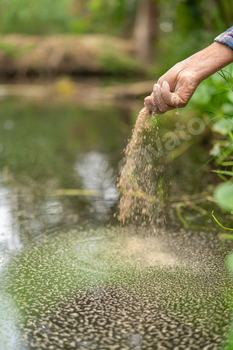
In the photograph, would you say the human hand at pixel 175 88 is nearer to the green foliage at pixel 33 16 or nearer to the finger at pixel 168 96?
the finger at pixel 168 96

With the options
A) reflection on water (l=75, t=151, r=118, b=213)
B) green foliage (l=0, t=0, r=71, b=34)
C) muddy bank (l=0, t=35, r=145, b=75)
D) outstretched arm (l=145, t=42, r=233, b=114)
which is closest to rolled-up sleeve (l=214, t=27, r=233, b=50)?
outstretched arm (l=145, t=42, r=233, b=114)

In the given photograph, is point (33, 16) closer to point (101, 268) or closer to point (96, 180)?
point (96, 180)

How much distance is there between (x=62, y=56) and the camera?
31.4 feet

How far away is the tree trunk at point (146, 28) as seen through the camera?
9.71 metres

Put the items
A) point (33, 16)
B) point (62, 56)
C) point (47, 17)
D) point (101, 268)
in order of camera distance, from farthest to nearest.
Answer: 1. point (47, 17)
2. point (33, 16)
3. point (62, 56)
4. point (101, 268)

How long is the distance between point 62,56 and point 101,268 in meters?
9.05

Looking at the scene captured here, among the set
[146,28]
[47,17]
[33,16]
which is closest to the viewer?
[146,28]

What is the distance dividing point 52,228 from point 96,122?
2.97 meters

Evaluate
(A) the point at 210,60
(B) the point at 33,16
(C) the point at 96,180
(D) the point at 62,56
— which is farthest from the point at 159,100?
(B) the point at 33,16

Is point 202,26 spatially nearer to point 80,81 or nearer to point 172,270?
point 172,270

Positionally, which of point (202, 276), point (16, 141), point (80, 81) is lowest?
point (202, 276)

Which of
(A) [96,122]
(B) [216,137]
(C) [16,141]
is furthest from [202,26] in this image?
(C) [16,141]

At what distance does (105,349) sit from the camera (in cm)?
79

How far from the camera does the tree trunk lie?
971cm
